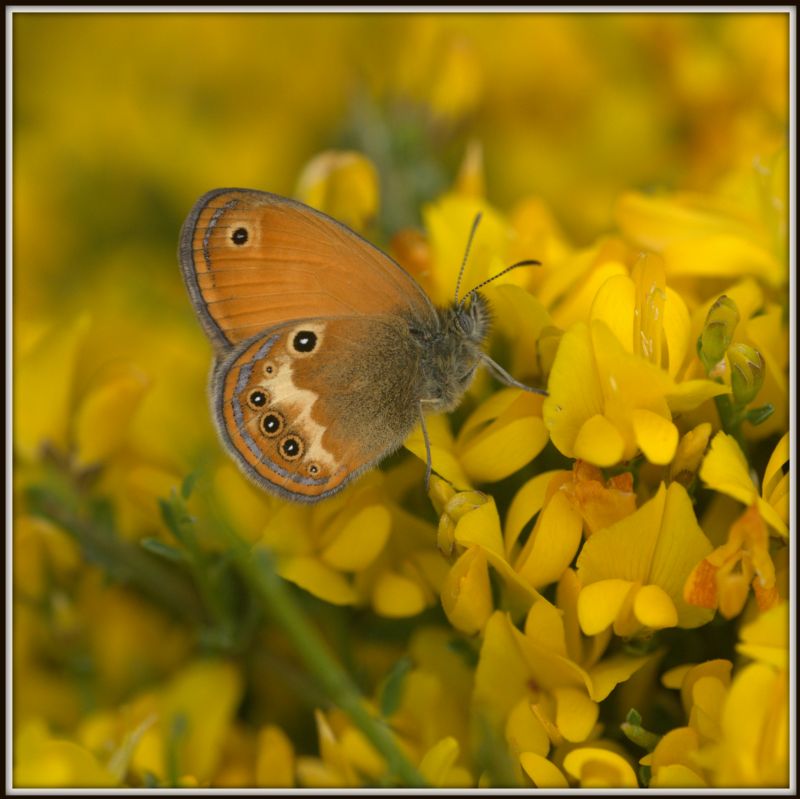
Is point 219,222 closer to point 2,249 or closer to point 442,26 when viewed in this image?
point 2,249

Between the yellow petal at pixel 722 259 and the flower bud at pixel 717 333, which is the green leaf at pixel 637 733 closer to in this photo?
the flower bud at pixel 717 333

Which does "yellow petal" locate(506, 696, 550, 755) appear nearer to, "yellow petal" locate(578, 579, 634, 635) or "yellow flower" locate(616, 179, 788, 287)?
"yellow petal" locate(578, 579, 634, 635)

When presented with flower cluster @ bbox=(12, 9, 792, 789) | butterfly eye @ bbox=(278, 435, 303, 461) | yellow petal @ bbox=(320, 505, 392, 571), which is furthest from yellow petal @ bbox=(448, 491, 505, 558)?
butterfly eye @ bbox=(278, 435, 303, 461)

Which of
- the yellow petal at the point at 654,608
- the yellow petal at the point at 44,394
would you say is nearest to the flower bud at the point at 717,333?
the yellow petal at the point at 654,608

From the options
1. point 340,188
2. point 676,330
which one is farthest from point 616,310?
point 340,188

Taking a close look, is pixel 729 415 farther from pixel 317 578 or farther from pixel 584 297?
pixel 317 578

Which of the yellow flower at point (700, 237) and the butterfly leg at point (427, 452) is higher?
the yellow flower at point (700, 237)

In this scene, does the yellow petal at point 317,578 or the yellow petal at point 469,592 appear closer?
the yellow petal at point 469,592
